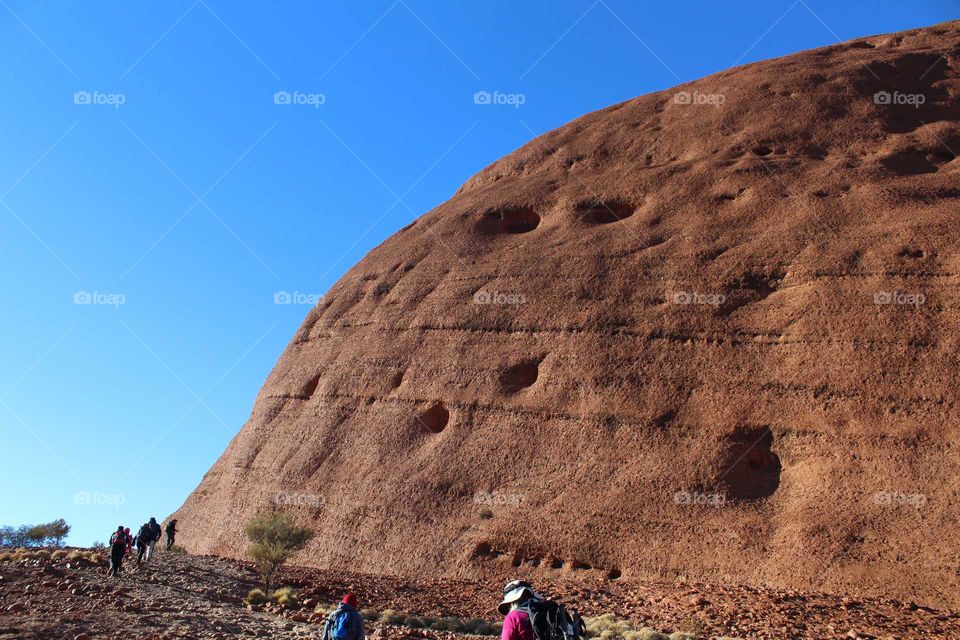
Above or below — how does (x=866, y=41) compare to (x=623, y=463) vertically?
above

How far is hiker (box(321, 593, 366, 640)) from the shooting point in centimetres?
787

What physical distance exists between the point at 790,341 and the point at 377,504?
10822 mm

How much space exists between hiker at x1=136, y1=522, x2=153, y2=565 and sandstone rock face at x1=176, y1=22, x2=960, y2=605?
12.8 ft

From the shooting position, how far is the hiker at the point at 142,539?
18.4 m

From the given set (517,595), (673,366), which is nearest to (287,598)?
(517,595)

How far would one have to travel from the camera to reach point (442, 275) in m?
25.0

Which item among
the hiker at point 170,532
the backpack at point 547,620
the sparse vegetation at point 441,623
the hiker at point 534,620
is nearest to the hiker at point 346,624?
the hiker at point 534,620

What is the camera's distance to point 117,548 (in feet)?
51.9

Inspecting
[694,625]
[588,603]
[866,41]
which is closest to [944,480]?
[694,625]

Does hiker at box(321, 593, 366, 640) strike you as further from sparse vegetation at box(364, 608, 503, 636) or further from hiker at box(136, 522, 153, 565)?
hiker at box(136, 522, 153, 565)

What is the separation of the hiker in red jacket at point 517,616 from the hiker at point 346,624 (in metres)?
2.05

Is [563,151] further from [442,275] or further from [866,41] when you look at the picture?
[866,41]

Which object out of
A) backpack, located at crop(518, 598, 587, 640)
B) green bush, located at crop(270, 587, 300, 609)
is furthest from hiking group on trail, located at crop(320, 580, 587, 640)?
green bush, located at crop(270, 587, 300, 609)

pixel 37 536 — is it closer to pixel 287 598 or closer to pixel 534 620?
pixel 287 598
